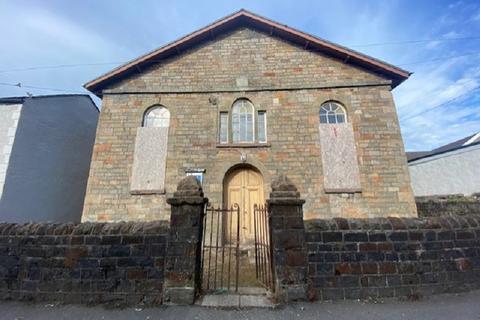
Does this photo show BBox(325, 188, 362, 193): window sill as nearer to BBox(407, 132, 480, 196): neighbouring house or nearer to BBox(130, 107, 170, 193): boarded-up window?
BBox(130, 107, 170, 193): boarded-up window

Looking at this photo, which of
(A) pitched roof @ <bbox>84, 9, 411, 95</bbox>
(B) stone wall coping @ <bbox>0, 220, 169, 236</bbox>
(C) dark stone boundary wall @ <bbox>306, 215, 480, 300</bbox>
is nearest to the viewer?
(C) dark stone boundary wall @ <bbox>306, 215, 480, 300</bbox>

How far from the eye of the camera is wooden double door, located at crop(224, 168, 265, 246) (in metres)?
8.12

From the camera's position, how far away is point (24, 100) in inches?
316

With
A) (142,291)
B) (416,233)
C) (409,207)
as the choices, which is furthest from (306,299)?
(409,207)

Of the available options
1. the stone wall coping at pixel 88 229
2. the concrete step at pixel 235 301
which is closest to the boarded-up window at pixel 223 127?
the stone wall coping at pixel 88 229

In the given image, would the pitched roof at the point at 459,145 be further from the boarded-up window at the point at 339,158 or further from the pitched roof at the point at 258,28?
the boarded-up window at the point at 339,158

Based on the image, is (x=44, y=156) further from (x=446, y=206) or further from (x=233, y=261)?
(x=446, y=206)

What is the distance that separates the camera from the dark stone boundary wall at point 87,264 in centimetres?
363

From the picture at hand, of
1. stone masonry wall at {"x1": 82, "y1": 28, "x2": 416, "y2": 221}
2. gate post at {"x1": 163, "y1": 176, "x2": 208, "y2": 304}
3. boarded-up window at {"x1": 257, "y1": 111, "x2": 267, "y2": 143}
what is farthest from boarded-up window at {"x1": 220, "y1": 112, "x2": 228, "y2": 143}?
gate post at {"x1": 163, "y1": 176, "x2": 208, "y2": 304}

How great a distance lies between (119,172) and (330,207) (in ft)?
25.0

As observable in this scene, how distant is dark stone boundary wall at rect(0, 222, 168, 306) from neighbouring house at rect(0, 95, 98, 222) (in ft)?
16.1

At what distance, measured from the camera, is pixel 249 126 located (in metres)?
8.80

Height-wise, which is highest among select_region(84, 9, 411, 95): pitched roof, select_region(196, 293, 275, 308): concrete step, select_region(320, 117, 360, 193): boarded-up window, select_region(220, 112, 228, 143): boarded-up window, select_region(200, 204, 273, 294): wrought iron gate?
select_region(84, 9, 411, 95): pitched roof

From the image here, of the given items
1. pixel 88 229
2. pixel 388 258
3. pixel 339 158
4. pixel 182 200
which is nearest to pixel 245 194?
pixel 339 158
